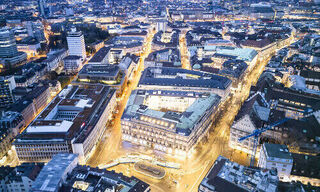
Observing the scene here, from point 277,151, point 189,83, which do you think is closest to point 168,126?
point 277,151

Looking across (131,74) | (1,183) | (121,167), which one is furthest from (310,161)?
(131,74)

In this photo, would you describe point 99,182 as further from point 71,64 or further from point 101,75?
point 71,64

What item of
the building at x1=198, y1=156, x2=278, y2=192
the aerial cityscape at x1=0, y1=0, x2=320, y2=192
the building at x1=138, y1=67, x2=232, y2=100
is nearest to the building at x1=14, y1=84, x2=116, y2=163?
the aerial cityscape at x1=0, y1=0, x2=320, y2=192

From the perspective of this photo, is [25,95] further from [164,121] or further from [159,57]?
[159,57]

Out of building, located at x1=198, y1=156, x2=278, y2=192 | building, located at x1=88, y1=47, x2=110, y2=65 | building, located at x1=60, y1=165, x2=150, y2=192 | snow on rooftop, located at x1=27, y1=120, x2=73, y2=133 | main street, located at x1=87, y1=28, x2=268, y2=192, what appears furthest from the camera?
building, located at x1=88, y1=47, x2=110, y2=65

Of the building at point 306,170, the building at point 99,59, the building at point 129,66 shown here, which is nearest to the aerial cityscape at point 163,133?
the building at point 306,170

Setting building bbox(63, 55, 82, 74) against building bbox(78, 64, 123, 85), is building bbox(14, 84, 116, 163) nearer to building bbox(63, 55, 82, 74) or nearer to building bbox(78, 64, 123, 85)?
building bbox(78, 64, 123, 85)

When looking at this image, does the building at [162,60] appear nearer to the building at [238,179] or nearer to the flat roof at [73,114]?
the flat roof at [73,114]

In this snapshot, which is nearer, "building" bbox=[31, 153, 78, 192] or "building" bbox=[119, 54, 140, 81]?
"building" bbox=[31, 153, 78, 192]
